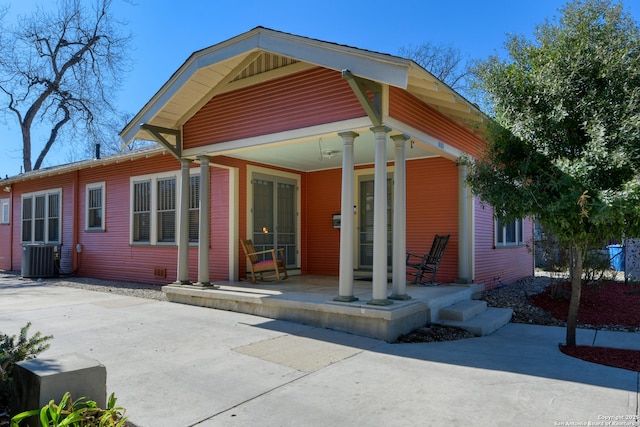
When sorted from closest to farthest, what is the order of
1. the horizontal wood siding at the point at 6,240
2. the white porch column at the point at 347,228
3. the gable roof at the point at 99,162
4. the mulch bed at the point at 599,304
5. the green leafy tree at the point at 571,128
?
the green leafy tree at the point at 571,128
the white porch column at the point at 347,228
the mulch bed at the point at 599,304
the gable roof at the point at 99,162
the horizontal wood siding at the point at 6,240

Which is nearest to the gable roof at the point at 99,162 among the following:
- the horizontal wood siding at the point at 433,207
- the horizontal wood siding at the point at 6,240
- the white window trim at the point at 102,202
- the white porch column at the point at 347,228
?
the white window trim at the point at 102,202

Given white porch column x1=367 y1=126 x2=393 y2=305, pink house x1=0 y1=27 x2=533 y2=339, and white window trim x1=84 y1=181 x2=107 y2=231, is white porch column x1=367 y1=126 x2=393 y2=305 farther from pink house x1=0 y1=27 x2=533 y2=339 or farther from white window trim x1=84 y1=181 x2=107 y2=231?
white window trim x1=84 y1=181 x2=107 y2=231

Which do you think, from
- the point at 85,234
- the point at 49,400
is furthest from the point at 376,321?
the point at 85,234

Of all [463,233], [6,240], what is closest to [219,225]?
[463,233]

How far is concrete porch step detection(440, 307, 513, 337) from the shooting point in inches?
226

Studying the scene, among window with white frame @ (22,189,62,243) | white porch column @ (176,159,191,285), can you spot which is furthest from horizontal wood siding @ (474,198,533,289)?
window with white frame @ (22,189,62,243)

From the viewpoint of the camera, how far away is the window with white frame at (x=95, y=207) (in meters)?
11.8

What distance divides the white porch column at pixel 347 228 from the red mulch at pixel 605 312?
2564 millimetres

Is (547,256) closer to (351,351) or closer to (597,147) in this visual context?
(597,147)

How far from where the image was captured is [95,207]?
39.6 feet

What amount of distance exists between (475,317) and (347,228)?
2352 millimetres

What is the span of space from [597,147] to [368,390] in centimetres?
308

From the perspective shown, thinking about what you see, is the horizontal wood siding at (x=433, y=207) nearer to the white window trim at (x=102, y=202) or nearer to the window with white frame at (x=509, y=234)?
the window with white frame at (x=509, y=234)

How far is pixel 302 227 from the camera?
10203 mm
